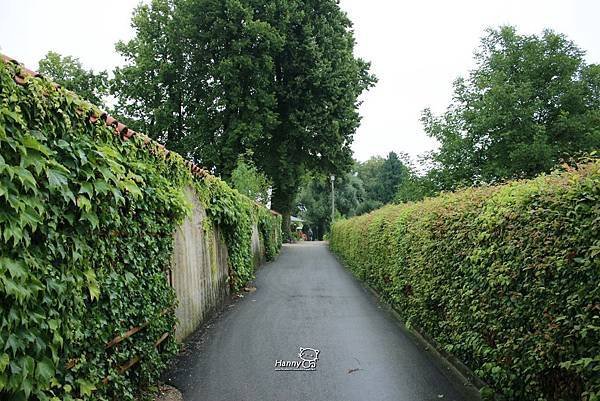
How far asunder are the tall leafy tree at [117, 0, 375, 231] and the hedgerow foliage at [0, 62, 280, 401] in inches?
785

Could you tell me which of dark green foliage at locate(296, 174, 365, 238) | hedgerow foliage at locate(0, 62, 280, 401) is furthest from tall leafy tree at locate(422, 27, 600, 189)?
dark green foliage at locate(296, 174, 365, 238)

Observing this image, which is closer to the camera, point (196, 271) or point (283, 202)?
point (196, 271)

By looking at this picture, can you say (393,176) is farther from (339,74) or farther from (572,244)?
(572,244)

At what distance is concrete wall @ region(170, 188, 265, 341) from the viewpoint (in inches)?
238

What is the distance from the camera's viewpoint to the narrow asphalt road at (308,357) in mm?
4547

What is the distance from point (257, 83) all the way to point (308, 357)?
21652 mm

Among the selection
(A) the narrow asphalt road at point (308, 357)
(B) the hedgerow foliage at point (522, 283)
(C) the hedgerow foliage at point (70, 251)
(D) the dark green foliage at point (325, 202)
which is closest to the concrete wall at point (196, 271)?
(A) the narrow asphalt road at point (308, 357)

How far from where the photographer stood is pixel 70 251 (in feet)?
9.13

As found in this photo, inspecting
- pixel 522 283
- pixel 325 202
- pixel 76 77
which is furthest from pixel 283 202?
pixel 522 283

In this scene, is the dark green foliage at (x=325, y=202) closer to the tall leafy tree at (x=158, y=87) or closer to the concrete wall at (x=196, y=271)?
the tall leafy tree at (x=158, y=87)

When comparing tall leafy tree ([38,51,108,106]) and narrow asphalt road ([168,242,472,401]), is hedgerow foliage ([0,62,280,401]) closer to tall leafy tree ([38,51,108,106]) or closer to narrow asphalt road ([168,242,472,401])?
narrow asphalt road ([168,242,472,401])

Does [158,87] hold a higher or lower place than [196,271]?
higher

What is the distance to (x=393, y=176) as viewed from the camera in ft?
190

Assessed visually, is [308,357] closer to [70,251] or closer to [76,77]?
[70,251]
